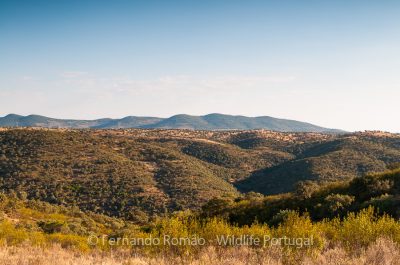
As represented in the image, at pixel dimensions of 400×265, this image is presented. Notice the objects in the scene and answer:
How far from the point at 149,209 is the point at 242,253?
47288 millimetres

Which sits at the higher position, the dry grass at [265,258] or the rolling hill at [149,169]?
the dry grass at [265,258]

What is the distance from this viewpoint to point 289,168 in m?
88.5

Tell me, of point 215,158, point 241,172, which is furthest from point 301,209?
point 215,158

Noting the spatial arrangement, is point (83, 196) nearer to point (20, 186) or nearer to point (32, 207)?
point (20, 186)

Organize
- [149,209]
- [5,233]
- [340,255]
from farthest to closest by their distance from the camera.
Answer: [149,209]
[5,233]
[340,255]

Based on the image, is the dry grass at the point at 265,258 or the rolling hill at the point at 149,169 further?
the rolling hill at the point at 149,169

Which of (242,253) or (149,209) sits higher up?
(242,253)

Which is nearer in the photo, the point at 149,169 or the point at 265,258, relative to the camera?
the point at 265,258

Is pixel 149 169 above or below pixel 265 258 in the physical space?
below

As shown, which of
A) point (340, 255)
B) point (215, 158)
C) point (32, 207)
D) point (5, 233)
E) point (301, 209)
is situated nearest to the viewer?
point (340, 255)

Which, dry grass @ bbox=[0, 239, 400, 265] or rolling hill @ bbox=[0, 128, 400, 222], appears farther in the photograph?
rolling hill @ bbox=[0, 128, 400, 222]

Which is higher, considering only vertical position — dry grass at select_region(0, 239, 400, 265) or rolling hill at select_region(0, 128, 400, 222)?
dry grass at select_region(0, 239, 400, 265)

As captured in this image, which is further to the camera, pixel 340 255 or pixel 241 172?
pixel 241 172

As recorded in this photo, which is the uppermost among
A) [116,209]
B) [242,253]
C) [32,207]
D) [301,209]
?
[242,253]
